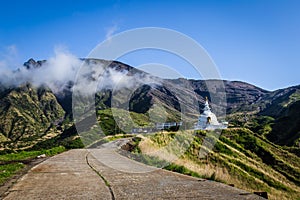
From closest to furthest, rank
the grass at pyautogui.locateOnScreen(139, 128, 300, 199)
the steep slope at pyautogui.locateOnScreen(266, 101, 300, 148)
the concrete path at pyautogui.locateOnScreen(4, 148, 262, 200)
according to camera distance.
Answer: the concrete path at pyautogui.locateOnScreen(4, 148, 262, 200), the grass at pyautogui.locateOnScreen(139, 128, 300, 199), the steep slope at pyautogui.locateOnScreen(266, 101, 300, 148)

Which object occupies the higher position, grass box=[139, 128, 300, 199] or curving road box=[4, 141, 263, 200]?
curving road box=[4, 141, 263, 200]

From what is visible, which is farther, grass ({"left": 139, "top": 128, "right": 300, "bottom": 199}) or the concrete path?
grass ({"left": 139, "top": 128, "right": 300, "bottom": 199})

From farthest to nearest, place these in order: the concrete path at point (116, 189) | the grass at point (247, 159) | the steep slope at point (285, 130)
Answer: the steep slope at point (285, 130), the grass at point (247, 159), the concrete path at point (116, 189)

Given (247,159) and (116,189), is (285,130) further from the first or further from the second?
(116,189)

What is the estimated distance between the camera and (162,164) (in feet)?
46.6

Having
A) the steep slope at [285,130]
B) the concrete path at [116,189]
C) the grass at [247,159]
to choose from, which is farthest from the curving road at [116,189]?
the steep slope at [285,130]

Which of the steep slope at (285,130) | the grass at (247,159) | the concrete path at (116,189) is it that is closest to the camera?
the concrete path at (116,189)

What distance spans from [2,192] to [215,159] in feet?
57.9

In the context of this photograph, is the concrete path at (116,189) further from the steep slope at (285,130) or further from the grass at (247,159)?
the steep slope at (285,130)

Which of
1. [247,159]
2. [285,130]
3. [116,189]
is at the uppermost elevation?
[285,130]

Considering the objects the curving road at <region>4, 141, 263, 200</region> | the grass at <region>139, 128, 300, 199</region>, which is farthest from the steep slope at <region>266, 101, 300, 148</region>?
the curving road at <region>4, 141, 263, 200</region>

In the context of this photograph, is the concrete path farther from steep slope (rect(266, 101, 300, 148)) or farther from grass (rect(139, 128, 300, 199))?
steep slope (rect(266, 101, 300, 148))

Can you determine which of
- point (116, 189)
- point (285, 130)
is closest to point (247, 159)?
point (116, 189)

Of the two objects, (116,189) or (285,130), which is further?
(285,130)
